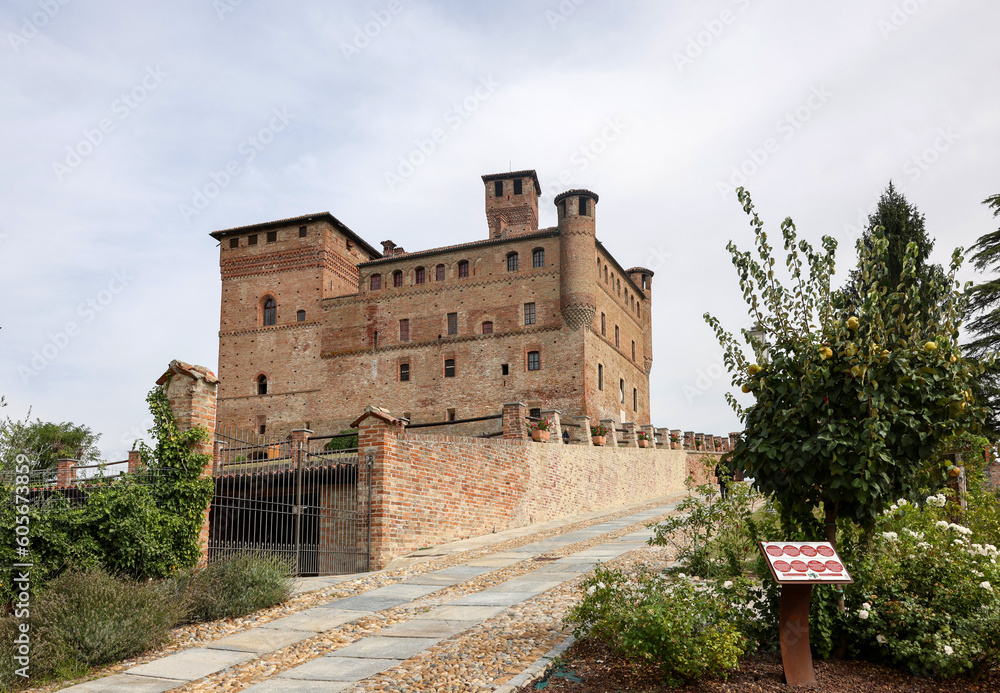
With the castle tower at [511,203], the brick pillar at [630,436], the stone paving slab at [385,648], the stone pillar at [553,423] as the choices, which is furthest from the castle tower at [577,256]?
the stone paving slab at [385,648]

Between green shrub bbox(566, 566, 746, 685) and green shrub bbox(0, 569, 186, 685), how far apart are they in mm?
4350

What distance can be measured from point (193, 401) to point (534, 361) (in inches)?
1145

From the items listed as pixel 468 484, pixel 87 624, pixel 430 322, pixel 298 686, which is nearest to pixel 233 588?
pixel 87 624

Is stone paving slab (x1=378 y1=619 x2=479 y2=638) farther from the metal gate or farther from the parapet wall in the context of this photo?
the parapet wall

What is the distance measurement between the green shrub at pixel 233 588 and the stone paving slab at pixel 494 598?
2.12 m

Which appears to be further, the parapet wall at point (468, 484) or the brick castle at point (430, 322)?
the brick castle at point (430, 322)

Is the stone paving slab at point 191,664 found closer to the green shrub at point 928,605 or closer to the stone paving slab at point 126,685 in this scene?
the stone paving slab at point 126,685

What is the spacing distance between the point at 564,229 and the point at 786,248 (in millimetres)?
32462

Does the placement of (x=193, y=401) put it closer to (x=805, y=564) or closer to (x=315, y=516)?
(x=315, y=516)

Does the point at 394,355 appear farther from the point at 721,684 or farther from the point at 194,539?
the point at 721,684

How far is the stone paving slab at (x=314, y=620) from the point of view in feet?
25.3

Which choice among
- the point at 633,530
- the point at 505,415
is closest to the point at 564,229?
the point at 505,415

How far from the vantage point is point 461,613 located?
7742mm

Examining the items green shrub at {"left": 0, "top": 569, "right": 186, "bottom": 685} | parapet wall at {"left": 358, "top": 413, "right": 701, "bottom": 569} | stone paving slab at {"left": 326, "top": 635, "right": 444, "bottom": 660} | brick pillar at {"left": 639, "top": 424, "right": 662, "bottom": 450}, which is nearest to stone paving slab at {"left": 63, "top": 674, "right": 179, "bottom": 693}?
green shrub at {"left": 0, "top": 569, "right": 186, "bottom": 685}
